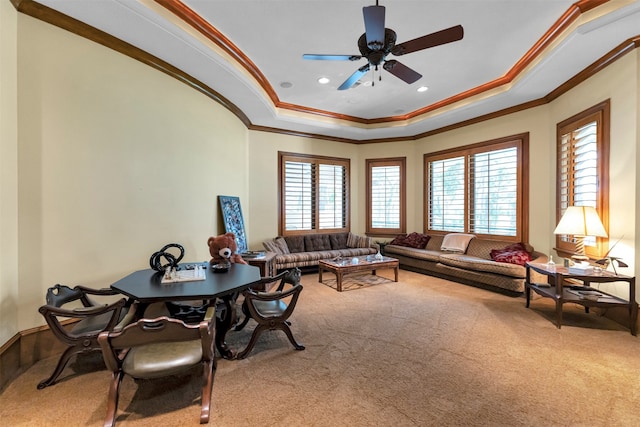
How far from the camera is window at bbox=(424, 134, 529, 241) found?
16.8 ft

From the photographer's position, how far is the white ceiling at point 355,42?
9.07 feet

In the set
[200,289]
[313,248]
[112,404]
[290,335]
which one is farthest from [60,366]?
[313,248]

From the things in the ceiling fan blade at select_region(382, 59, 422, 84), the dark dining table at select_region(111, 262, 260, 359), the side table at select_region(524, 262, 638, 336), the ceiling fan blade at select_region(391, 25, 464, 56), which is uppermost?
the ceiling fan blade at select_region(382, 59, 422, 84)

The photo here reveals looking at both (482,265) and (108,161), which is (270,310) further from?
(482,265)

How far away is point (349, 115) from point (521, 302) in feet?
14.9

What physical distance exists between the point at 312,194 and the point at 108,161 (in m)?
4.26

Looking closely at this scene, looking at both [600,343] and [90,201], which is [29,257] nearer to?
[90,201]

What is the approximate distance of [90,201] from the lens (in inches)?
109

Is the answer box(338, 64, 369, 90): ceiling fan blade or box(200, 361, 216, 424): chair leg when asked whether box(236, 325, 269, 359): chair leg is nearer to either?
box(200, 361, 216, 424): chair leg

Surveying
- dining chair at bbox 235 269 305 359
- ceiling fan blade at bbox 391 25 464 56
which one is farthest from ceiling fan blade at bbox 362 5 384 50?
dining chair at bbox 235 269 305 359

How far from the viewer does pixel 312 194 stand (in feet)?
21.9

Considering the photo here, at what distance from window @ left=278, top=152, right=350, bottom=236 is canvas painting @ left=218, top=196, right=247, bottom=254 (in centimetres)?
120

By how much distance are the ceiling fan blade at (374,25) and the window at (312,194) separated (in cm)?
390

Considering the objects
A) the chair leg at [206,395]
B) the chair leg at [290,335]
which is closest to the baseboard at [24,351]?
the chair leg at [206,395]
